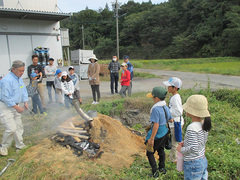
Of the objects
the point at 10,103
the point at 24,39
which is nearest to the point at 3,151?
the point at 10,103

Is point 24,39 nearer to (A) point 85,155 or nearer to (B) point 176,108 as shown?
(A) point 85,155

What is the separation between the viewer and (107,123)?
16.4 feet

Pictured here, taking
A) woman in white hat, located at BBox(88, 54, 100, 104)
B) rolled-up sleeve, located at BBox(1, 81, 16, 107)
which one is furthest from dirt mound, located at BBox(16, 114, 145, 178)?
woman in white hat, located at BBox(88, 54, 100, 104)

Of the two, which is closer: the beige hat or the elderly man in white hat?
the beige hat

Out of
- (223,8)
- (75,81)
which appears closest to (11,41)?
(75,81)

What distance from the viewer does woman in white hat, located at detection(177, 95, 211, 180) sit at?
239 centimetres

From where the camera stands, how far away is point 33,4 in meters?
13.4

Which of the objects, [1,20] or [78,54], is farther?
[78,54]

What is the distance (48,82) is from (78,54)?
7.76 meters

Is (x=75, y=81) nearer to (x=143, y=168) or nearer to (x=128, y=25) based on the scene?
(x=143, y=168)

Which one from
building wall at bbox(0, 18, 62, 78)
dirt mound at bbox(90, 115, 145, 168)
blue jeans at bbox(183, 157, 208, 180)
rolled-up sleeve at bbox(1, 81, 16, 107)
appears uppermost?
building wall at bbox(0, 18, 62, 78)

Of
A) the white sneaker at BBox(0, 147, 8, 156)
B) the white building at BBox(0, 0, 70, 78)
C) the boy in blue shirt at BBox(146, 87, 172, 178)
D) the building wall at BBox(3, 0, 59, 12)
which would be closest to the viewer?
the boy in blue shirt at BBox(146, 87, 172, 178)

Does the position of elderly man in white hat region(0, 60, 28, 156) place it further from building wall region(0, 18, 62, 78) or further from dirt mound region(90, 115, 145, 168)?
building wall region(0, 18, 62, 78)

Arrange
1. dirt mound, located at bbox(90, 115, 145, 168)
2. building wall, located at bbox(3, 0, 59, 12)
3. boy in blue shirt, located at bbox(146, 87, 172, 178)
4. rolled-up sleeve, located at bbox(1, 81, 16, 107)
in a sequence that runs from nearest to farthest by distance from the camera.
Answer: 1. boy in blue shirt, located at bbox(146, 87, 172, 178)
2. dirt mound, located at bbox(90, 115, 145, 168)
3. rolled-up sleeve, located at bbox(1, 81, 16, 107)
4. building wall, located at bbox(3, 0, 59, 12)
